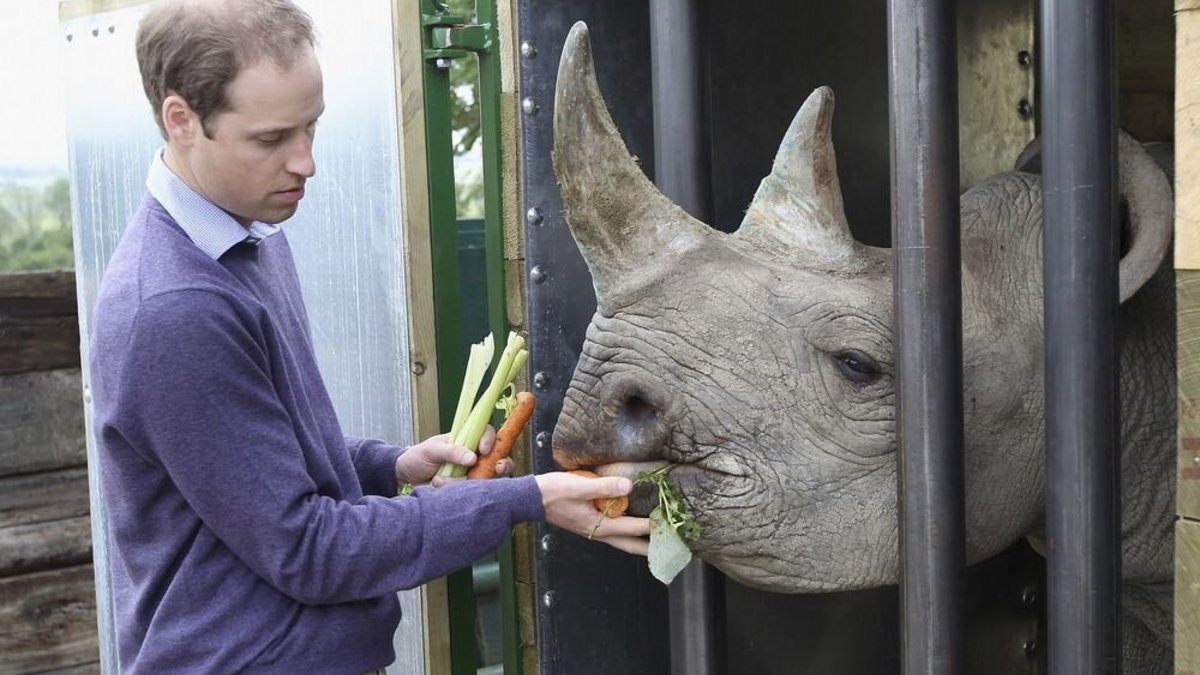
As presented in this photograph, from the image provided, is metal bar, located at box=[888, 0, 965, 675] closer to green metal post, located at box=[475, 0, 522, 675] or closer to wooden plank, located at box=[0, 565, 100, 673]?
green metal post, located at box=[475, 0, 522, 675]

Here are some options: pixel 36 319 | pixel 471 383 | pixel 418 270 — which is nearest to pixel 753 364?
pixel 471 383

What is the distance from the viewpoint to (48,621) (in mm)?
4992

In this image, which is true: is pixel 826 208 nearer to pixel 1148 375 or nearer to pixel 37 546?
pixel 1148 375

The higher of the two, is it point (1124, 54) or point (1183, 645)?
point (1124, 54)

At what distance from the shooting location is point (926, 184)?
7.95 ft

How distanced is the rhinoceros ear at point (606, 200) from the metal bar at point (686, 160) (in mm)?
314

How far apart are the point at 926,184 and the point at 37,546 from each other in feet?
11.6

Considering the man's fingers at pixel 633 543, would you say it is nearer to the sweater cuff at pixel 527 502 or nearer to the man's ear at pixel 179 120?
the sweater cuff at pixel 527 502

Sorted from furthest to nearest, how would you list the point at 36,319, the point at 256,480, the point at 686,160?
the point at 36,319 < the point at 686,160 < the point at 256,480

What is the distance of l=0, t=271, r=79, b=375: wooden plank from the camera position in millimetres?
4922

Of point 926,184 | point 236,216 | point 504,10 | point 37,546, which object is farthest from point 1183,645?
point 37,546

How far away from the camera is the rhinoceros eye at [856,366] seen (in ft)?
8.94

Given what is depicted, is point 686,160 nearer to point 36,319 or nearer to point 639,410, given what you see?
point 639,410

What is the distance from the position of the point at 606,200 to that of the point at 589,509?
1.70 ft
